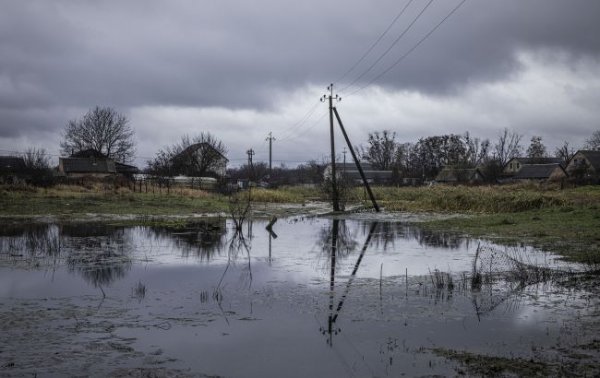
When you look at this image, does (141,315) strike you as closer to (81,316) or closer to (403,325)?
(81,316)

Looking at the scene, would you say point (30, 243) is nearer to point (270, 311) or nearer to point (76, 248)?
point (76, 248)

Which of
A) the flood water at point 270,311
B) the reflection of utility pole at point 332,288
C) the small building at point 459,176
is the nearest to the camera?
the flood water at point 270,311

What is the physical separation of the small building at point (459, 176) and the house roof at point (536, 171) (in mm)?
6952

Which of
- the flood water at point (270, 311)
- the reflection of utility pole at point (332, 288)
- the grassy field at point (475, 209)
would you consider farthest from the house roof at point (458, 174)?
the flood water at point (270, 311)

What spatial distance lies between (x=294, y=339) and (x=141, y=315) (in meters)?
2.91

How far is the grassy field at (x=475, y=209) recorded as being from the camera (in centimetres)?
2062

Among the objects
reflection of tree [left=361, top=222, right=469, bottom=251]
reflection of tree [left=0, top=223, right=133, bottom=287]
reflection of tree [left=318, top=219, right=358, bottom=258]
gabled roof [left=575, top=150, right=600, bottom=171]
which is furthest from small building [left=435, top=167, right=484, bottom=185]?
reflection of tree [left=0, top=223, right=133, bottom=287]

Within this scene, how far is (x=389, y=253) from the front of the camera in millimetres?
18672

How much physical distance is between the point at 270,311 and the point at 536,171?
99896mm

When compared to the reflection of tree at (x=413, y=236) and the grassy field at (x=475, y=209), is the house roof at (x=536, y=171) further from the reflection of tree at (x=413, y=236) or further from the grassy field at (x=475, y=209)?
the reflection of tree at (x=413, y=236)

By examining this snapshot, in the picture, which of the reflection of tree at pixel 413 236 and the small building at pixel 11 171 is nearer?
the reflection of tree at pixel 413 236

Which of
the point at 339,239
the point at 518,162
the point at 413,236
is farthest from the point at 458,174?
the point at 339,239

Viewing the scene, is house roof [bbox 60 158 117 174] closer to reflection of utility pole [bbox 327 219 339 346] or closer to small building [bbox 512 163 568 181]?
reflection of utility pole [bbox 327 219 339 346]

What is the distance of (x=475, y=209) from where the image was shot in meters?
38.4
